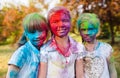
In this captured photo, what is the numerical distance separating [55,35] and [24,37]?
0.29 meters

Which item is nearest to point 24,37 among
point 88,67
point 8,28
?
point 88,67

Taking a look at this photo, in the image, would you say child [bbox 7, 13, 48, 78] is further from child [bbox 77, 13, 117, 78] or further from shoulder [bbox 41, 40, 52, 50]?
child [bbox 77, 13, 117, 78]

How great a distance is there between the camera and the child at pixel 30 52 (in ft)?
7.73

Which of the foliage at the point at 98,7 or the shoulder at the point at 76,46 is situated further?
the foliage at the point at 98,7

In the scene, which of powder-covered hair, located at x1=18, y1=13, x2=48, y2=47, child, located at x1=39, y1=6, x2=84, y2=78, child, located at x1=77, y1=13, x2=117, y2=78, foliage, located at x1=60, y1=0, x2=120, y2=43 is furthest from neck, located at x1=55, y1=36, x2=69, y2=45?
foliage, located at x1=60, y1=0, x2=120, y2=43

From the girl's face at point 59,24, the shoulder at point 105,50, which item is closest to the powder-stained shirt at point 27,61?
the girl's face at point 59,24

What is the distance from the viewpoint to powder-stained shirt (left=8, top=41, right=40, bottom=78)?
2.36 m

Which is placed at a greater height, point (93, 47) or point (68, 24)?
point (68, 24)

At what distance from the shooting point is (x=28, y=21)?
2.42m

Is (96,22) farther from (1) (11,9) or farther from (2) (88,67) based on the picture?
(1) (11,9)

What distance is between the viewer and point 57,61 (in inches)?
93.7

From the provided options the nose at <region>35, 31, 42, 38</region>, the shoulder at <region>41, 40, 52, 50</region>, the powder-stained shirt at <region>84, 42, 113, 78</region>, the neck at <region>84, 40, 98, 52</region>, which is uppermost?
the nose at <region>35, 31, 42, 38</region>

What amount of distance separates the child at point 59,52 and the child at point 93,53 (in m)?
0.22

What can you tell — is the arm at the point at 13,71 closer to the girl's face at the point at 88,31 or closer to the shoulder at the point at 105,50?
the girl's face at the point at 88,31
